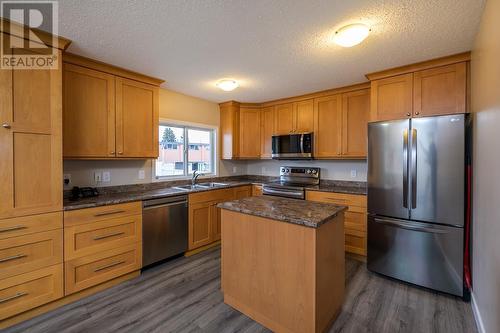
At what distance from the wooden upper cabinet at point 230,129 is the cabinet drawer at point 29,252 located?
2759 millimetres

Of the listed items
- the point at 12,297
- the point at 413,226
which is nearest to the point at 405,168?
the point at 413,226

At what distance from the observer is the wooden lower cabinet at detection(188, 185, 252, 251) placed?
3190 millimetres

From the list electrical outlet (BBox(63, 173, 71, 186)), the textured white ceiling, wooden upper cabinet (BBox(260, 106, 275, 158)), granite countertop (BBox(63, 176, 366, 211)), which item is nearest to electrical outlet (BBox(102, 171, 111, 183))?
granite countertop (BBox(63, 176, 366, 211))

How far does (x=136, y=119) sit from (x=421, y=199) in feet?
11.2

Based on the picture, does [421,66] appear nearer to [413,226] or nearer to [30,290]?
[413,226]

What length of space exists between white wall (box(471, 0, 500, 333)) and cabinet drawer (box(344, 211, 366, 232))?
3.64 feet

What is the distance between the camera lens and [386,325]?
1867 millimetres

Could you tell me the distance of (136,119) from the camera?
291cm

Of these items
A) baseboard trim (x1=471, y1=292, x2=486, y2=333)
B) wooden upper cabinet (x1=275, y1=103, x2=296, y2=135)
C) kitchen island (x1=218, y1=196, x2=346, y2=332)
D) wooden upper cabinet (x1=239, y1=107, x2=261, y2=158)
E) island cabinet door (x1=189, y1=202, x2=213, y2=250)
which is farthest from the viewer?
wooden upper cabinet (x1=239, y1=107, x2=261, y2=158)

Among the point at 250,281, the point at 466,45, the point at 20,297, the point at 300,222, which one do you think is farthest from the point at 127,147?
the point at 466,45

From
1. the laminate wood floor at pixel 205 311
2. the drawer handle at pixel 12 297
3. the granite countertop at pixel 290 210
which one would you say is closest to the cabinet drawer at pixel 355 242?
the laminate wood floor at pixel 205 311

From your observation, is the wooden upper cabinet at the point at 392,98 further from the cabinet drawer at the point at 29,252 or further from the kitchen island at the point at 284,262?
the cabinet drawer at the point at 29,252

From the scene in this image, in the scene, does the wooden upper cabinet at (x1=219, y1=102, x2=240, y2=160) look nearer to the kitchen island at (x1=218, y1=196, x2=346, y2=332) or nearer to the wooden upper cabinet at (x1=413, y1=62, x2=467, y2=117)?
the kitchen island at (x1=218, y1=196, x2=346, y2=332)

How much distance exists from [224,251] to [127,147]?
1.81 metres
